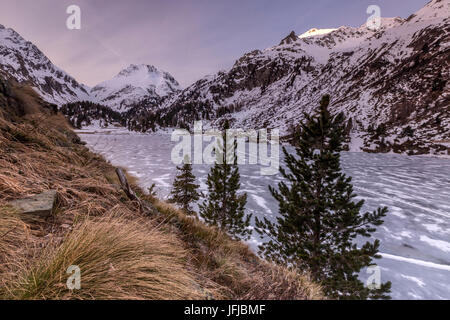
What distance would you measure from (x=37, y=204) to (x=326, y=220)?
10378 mm

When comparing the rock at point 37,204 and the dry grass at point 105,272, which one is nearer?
the dry grass at point 105,272

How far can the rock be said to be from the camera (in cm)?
228

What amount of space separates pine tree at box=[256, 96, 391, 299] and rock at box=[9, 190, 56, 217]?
8569 millimetres

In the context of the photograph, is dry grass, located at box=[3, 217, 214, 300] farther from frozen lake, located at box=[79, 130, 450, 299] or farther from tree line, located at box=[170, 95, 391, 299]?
tree line, located at box=[170, 95, 391, 299]

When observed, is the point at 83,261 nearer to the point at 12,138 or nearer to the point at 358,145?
the point at 12,138

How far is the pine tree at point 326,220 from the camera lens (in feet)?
28.3

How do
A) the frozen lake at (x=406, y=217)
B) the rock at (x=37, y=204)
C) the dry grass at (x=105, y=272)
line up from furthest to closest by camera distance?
the frozen lake at (x=406, y=217) → the rock at (x=37, y=204) → the dry grass at (x=105, y=272)

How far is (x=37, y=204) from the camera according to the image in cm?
242

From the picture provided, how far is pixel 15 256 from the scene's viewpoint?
5.67 feet

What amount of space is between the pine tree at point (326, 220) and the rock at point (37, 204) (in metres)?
8.57

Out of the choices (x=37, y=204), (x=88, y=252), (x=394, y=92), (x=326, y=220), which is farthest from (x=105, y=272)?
(x=394, y=92)

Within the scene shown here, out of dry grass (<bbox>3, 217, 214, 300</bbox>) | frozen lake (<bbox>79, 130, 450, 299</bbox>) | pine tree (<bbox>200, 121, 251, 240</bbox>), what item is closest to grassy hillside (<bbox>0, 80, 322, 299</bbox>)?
dry grass (<bbox>3, 217, 214, 300</bbox>)

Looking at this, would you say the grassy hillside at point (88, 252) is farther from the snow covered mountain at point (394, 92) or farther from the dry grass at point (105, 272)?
the snow covered mountain at point (394, 92)

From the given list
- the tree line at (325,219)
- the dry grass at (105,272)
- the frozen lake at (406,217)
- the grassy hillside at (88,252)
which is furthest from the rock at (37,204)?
the tree line at (325,219)
